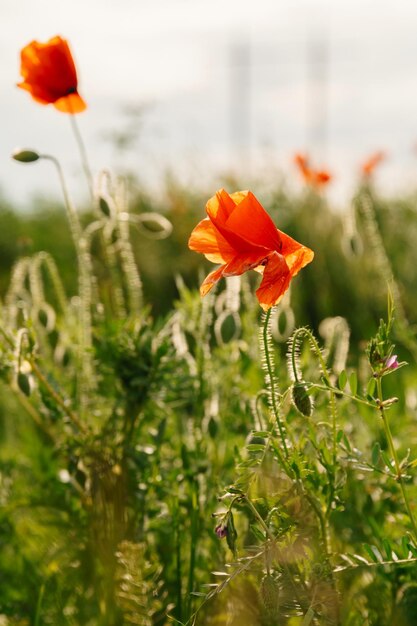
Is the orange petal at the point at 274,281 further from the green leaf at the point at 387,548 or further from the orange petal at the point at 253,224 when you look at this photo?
the green leaf at the point at 387,548

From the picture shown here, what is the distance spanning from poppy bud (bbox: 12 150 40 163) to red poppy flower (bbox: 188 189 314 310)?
74 centimetres

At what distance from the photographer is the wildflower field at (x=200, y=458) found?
1.38 m

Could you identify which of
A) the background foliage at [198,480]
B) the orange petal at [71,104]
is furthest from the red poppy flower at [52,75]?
the background foliage at [198,480]

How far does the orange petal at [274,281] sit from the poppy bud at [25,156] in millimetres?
857

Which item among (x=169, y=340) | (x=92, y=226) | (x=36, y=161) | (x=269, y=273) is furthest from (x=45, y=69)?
(x=269, y=273)

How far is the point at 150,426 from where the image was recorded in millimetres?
2205

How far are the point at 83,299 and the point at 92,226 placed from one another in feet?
0.67

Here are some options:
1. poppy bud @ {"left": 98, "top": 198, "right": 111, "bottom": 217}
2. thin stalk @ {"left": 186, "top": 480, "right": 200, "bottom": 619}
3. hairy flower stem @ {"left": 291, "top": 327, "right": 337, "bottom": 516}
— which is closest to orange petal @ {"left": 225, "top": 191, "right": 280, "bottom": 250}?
hairy flower stem @ {"left": 291, "top": 327, "right": 337, "bottom": 516}

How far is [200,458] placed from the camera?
1834 mm

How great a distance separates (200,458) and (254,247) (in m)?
0.67

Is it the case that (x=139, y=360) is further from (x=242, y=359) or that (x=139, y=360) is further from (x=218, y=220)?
(x=218, y=220)

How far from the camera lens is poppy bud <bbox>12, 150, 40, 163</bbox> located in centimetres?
195

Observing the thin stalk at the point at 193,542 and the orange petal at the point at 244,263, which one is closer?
the orange petal at the point at 244,263

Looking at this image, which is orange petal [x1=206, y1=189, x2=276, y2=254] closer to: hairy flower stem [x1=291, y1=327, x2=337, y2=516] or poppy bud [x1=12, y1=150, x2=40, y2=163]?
hairy flower stem [x1=291, y1=327, x2=337, y2=516]
